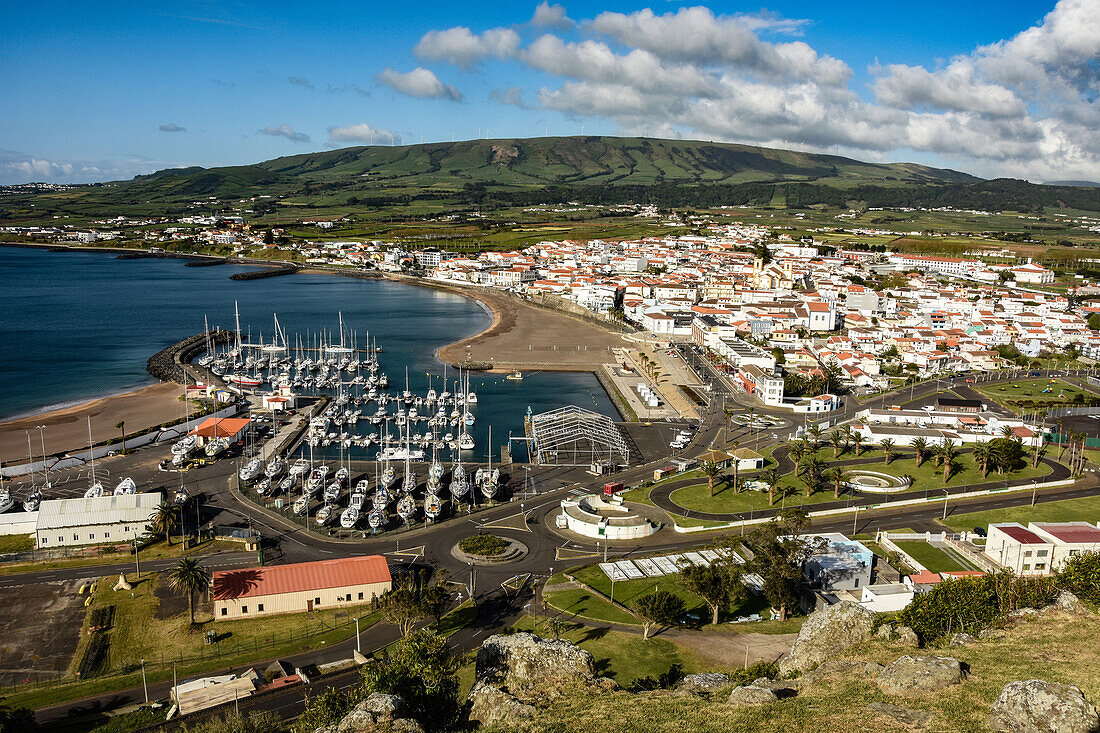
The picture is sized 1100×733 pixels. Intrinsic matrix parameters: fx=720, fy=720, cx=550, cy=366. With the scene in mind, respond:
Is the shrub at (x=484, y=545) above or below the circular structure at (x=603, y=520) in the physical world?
below

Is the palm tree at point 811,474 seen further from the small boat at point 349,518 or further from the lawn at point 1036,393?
the lawn at point 1036,393

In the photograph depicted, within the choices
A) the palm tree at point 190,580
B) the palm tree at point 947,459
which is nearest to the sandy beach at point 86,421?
the palm tree at point 190,580

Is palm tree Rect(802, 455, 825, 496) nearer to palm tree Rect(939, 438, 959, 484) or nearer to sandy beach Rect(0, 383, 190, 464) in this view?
palm tree Rect(939, 438, 959, 484)

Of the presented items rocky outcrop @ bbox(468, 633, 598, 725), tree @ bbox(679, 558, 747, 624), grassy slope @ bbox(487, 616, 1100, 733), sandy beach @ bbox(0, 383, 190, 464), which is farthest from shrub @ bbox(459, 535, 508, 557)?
sandy beach @ bbox(0, 383, 190, 464)

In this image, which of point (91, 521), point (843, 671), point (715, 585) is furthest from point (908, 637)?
point (91, 521)

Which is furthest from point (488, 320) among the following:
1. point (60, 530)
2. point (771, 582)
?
point (771, 582)

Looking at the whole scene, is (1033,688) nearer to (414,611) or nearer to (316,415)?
(414,611)
